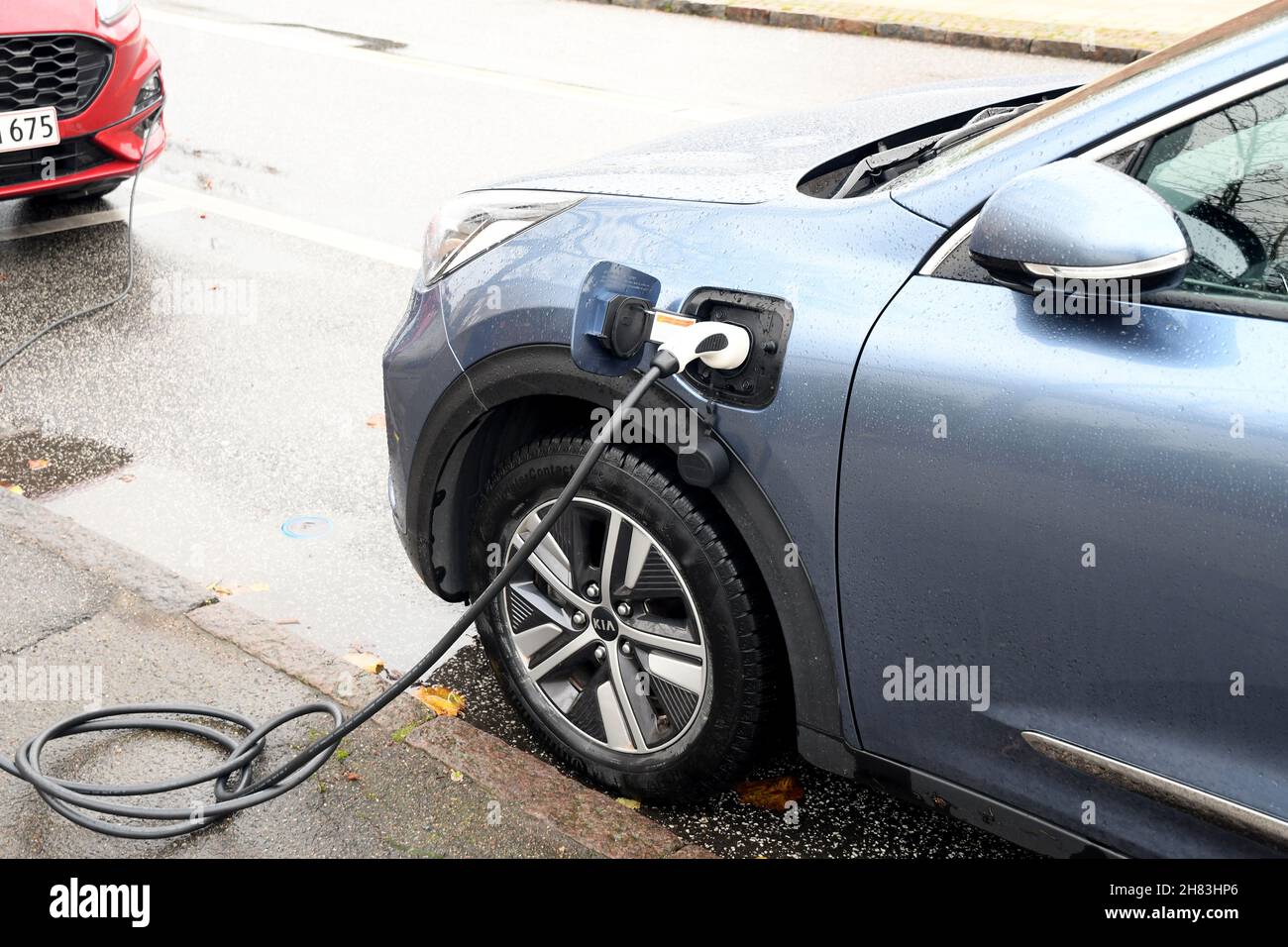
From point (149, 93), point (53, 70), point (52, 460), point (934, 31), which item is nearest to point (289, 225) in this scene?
point (149, 93)

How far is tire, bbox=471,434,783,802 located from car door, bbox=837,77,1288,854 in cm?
33

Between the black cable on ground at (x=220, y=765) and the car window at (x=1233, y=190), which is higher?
the car window at (x=1233, y=190)

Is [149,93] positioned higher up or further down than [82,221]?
higher up

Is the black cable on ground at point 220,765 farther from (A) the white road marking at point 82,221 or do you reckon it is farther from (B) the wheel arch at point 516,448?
(A) the white road marking at point 82,221

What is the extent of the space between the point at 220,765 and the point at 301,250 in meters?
4.12

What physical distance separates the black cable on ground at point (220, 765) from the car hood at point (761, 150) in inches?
20.0

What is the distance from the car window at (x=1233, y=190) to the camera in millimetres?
1984

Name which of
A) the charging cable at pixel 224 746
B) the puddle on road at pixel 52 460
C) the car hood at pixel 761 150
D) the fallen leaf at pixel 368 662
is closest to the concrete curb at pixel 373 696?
the fallen leaf at pixel 368 662

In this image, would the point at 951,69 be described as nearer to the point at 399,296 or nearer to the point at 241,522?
the point at 399,296

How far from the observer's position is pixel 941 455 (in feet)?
6.93

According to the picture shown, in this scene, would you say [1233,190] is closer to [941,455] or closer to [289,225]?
[941,455]

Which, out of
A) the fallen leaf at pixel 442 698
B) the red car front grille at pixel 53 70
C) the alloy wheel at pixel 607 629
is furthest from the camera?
the red car front grille at pixel 53 70
